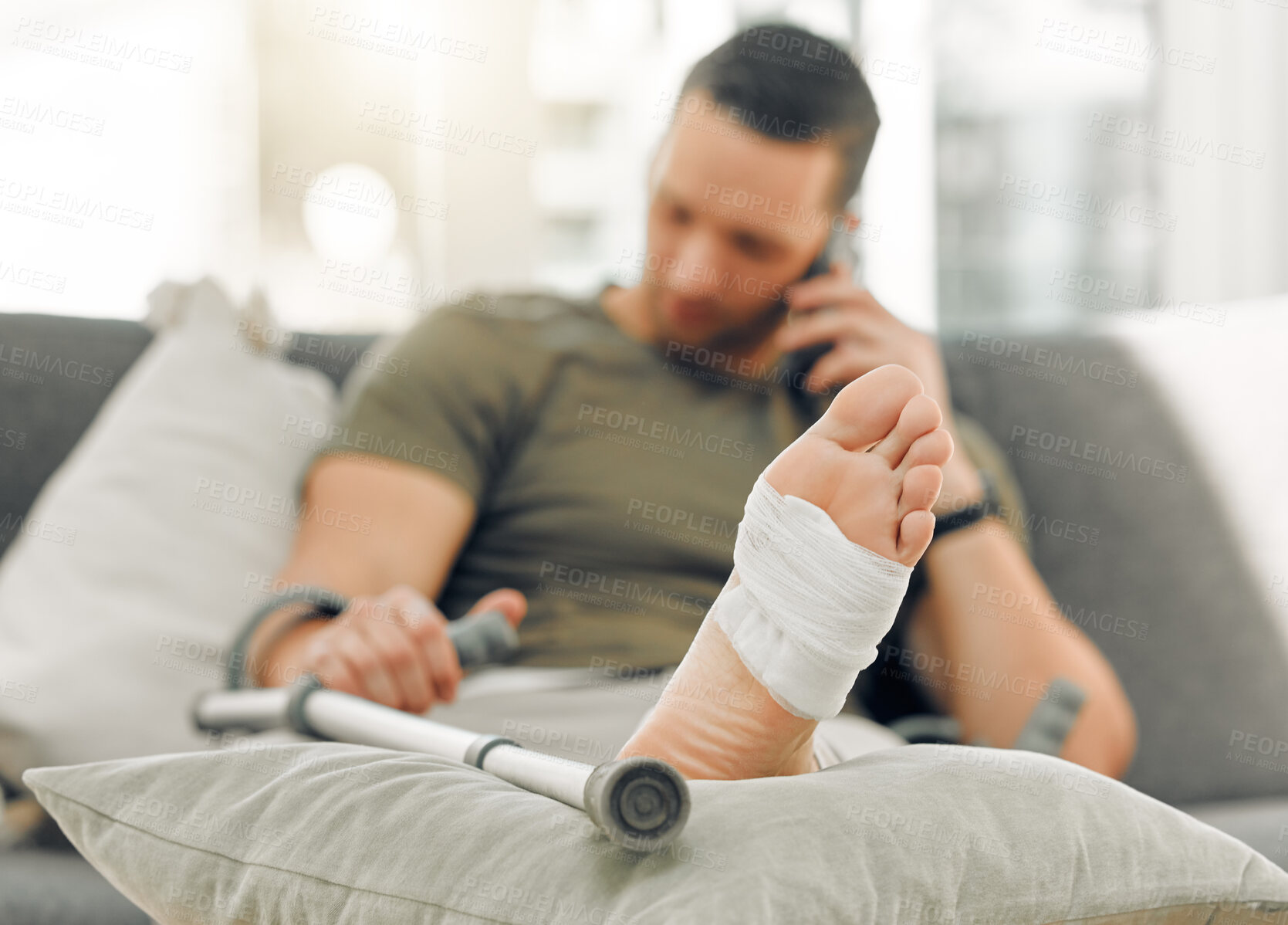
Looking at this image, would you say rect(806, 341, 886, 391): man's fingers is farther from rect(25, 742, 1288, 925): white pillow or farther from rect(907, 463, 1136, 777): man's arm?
rect(25, 742, 1288, 925): white pillow

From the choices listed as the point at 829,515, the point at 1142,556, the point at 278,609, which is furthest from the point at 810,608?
the point at 1142,556

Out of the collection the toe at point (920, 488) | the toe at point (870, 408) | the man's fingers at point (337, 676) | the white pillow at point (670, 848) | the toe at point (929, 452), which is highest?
the toe at point (870, 408)

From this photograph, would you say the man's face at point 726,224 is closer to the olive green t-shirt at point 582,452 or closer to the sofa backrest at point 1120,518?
the olive green t-shirt at point 582,452

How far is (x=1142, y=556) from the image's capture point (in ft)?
3.64

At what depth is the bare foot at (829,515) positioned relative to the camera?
487 mm

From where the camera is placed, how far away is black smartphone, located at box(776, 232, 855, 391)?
1021mm

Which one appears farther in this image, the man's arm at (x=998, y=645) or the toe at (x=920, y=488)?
the man's arm at (x=998, y=645)

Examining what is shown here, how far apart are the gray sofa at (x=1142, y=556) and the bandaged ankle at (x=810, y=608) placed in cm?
64

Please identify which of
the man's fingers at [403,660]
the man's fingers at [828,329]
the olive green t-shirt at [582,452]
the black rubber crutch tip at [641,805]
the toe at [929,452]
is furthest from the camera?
the man's fingers at [828,329]

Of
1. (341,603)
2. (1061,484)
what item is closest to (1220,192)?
(1061,484)

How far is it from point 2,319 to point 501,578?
59 cm

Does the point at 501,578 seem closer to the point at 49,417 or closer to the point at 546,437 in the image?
the point at 546,437

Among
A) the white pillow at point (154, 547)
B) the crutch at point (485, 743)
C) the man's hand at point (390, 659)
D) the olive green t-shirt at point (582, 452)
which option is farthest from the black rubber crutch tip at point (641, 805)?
the white pillow at point (154, 547)

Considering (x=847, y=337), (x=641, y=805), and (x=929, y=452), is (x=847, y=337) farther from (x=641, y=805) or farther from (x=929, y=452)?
(x=641, y=805)
